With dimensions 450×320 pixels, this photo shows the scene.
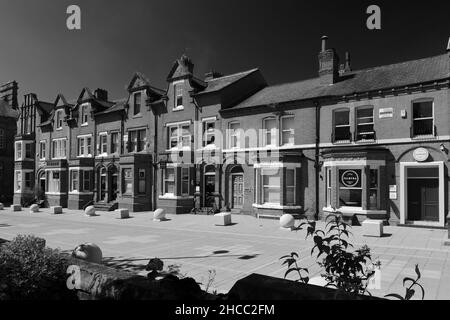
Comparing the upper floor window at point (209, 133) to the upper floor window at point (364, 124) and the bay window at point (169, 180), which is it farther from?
the upper floor window at point (364, 124)

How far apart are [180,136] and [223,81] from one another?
5.51 m

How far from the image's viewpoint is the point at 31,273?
495 cm

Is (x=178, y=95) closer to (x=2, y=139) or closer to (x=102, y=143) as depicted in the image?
(x=102, y=143)

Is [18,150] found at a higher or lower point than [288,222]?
higher

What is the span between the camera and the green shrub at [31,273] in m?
4.79

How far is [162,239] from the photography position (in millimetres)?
14375

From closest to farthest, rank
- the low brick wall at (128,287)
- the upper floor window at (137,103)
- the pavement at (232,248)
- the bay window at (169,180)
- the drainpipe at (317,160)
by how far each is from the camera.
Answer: the low brick wall at (128,287)
the pavement at (232,248)
the drainpipe at (317,160)
the bay window at (169,180)
the upper floor window at (137,103)

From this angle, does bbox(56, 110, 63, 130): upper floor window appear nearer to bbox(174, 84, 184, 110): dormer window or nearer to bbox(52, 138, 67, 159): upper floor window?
bbox(52, 138, 67, 159): upper floor window

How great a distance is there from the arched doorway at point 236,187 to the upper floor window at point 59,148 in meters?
21.2

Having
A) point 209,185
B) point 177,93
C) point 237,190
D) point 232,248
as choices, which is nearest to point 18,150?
point 177,93

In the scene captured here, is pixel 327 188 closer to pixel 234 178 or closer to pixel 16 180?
pixel 234 178

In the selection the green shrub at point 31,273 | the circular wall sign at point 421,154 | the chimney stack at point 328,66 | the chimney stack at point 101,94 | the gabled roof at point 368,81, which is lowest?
the green shrub at point 31,273

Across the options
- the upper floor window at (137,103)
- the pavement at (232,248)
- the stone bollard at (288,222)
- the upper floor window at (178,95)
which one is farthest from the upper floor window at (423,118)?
the upper floor window at (137,103)

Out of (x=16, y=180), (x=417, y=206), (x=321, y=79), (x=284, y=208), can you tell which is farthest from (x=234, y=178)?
(x=16, y=180)
